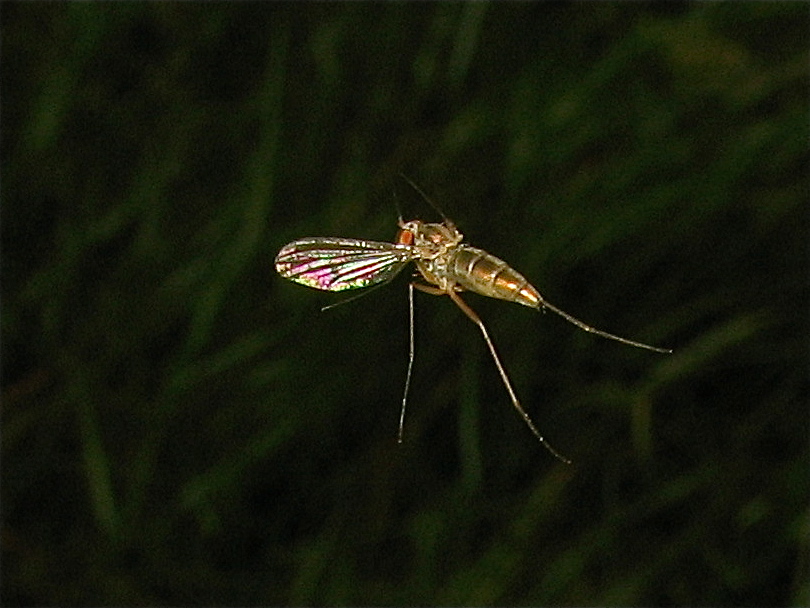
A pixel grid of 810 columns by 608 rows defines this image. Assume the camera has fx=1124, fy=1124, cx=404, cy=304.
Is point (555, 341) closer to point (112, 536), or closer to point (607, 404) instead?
point (607, 404)

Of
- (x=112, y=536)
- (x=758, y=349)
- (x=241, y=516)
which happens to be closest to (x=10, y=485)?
(x=112, y=536)

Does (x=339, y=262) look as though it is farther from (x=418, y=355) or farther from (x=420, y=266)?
(x=418, y=355)

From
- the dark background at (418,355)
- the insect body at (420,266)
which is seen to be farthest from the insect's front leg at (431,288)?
the dark background at (418,355)

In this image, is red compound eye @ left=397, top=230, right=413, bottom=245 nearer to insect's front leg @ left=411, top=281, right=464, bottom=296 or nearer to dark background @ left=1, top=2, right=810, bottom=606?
insect's front leg @ left=411, top=281, right=464, bottom=296

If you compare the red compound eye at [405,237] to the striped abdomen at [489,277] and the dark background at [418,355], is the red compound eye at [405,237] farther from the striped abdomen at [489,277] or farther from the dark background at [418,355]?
the dark background at [418,355]

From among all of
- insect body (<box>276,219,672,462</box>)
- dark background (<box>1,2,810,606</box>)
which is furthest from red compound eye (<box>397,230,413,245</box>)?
dark background (<box>1,2,810,606</box>)

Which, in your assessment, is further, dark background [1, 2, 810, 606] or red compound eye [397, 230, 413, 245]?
dark background [1, 2, 810, 606]

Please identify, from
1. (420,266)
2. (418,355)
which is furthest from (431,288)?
(418,355)
